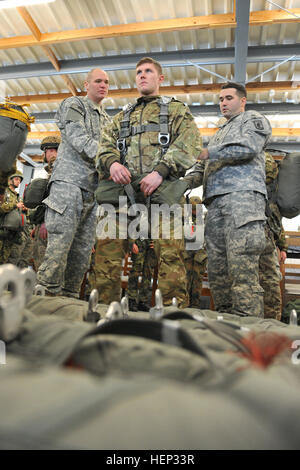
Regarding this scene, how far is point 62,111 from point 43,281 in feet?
3.66

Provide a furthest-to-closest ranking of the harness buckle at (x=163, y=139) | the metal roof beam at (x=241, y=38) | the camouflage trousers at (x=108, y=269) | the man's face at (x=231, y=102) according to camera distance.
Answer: the metal roof beam at (x=241, y=38) → the man's face at (x=231, y=102) → the harness buckle at (x=163, y=139) → the camouflage trousers at (x=108, y=269)

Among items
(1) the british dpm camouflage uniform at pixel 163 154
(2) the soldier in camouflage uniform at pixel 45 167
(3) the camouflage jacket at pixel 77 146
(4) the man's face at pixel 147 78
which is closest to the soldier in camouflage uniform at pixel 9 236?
(2) the soldier in camouflage uniform at pixel 45 167

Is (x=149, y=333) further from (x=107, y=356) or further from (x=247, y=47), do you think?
(x=247, y=47)

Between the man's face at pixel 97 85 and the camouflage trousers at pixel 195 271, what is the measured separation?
182cm

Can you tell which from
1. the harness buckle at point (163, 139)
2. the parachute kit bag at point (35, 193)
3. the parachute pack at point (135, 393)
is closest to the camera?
the parachute pack at point (135, 393)

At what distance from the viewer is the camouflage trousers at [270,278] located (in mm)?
2479

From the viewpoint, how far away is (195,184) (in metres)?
2.27

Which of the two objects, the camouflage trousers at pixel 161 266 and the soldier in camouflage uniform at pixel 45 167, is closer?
the camouflage trousers at pixel 161 266

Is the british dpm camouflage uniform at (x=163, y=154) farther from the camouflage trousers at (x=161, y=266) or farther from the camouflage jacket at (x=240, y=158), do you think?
the camouflage jacket at (x=240, y=158)

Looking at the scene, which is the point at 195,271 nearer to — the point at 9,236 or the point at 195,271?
the point at 195,271

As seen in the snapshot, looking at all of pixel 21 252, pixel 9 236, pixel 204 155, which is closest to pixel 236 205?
pixel 204 155

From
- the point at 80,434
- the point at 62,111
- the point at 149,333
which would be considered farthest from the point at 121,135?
the point at 80,434

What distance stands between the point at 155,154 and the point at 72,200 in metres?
0.60

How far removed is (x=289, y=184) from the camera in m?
2.51
